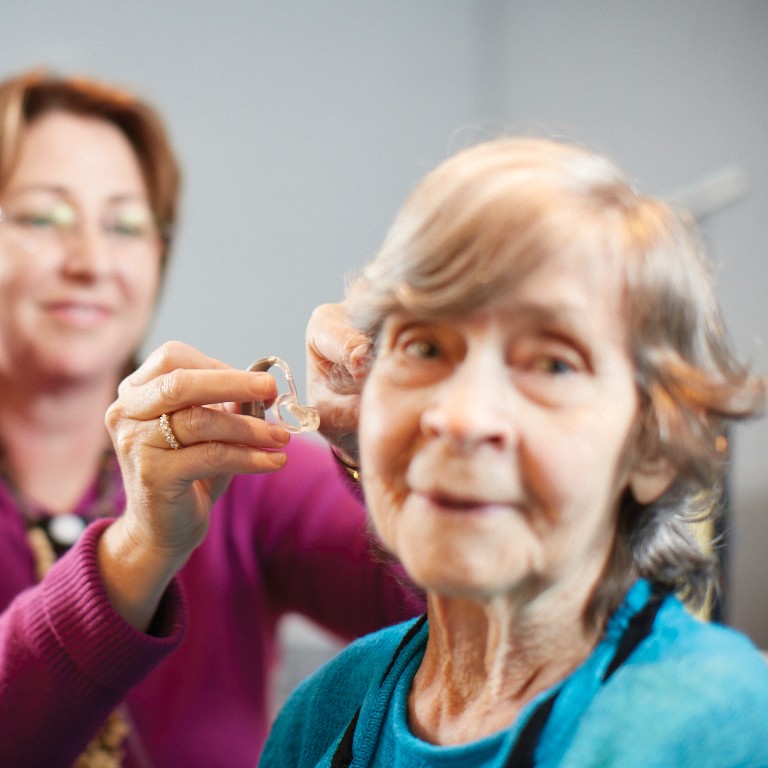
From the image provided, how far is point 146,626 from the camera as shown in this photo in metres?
0.62

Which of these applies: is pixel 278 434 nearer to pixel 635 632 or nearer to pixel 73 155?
pixel 635 632

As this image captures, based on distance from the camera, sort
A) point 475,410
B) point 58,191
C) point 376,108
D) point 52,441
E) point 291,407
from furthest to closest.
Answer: point 376,108 < point 52,441 < point 58,191 < point 291,407 < point 475,410

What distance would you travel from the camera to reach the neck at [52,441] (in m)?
0.96

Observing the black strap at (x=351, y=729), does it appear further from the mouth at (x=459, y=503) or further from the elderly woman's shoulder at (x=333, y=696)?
the mouth at (x=459, y=503)

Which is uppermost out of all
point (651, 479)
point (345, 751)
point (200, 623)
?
point (651, 479)

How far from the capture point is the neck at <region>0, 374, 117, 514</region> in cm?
96

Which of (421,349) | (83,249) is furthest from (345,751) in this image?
(83,249)

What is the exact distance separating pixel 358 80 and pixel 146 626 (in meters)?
0.98

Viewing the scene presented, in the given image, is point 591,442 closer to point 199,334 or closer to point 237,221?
point 199,334

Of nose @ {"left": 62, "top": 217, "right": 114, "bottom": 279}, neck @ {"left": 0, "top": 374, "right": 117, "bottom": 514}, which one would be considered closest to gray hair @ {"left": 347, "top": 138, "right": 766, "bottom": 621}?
nose @ {"left": 62, "top": 217, "right": 114, "bottom": 279}

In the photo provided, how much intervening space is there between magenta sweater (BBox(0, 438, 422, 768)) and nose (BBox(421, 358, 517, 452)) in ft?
0.73

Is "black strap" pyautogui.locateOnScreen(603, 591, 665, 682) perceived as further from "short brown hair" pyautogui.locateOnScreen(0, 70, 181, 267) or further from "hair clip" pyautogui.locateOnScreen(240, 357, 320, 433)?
"short brown hair" pyautogui.locateOnScreen(0, 70, 181, 267)

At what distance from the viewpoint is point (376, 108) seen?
1.32 m

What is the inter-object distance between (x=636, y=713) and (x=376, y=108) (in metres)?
1.09
